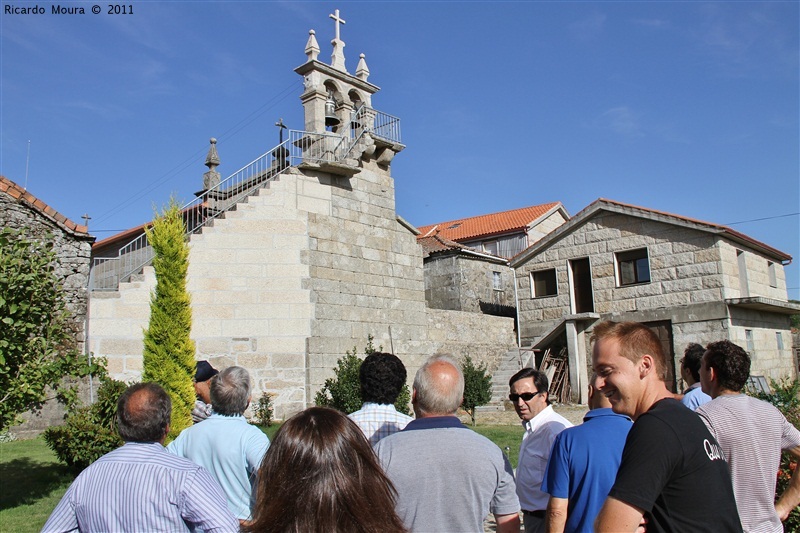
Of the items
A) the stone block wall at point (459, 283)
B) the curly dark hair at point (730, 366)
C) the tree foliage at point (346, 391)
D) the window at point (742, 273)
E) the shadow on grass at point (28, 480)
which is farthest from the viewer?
the stone block wall at point (459, 283)

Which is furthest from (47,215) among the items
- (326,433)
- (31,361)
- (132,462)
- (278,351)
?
(326,433)

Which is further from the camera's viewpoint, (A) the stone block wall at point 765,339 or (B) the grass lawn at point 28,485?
(A) the stone block wall at point 765,339

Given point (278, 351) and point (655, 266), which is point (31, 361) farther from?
point (655, 266)

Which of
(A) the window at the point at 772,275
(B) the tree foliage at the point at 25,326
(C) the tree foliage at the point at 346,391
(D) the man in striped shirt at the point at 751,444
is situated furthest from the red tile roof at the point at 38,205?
(A) the window at the point at 772,275

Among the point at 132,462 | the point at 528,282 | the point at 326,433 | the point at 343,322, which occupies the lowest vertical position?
the point at 132,462

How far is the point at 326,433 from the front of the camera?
5.98 feet

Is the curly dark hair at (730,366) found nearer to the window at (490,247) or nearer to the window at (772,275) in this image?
the window at (772,275)

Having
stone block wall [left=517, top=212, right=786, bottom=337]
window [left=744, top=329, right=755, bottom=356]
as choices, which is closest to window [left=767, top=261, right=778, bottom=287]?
stone block wall [left=517, top=212, right=786, bottom=337]

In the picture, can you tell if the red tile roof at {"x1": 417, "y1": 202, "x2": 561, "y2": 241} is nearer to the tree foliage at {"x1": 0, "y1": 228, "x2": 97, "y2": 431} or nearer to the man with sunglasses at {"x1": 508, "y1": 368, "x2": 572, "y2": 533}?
the tree foliage at {"x1": 0, "y1": 228, "x2": 97, "y2": 431}

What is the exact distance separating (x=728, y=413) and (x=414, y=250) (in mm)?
14153

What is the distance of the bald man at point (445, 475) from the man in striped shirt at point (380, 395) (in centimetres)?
89

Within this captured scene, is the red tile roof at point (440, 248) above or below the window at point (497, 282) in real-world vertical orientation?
above

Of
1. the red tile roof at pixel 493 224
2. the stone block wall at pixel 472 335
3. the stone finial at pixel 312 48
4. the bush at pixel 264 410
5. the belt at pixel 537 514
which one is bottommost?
the bush at pixel 264 410

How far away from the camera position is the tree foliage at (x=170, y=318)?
37.3ft
